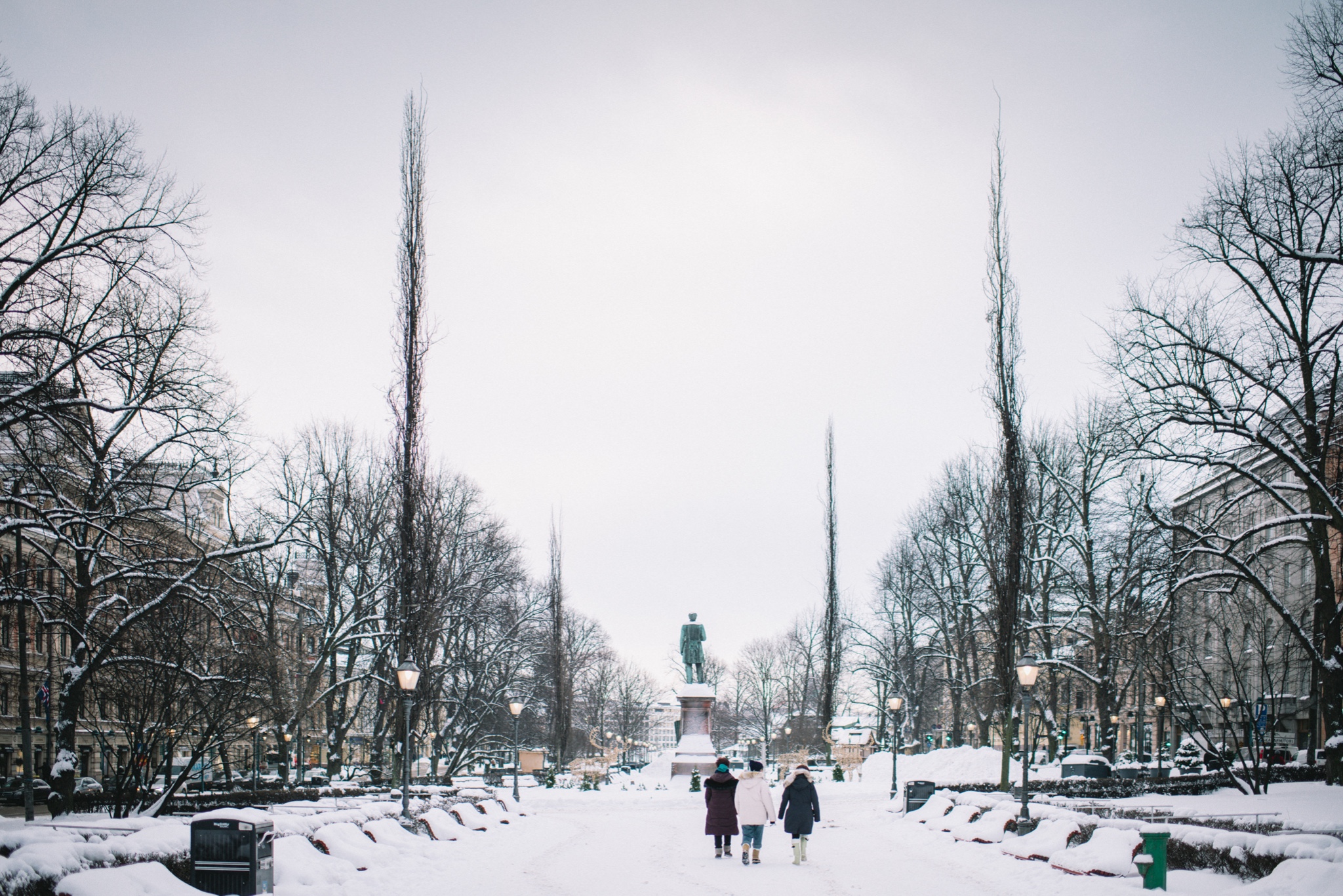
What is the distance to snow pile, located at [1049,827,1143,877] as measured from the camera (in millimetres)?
12453

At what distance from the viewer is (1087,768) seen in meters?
32.2

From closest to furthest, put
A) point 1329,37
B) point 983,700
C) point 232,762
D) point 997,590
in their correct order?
point 1329,37 < point 997,590 < point 983,700 < point 232,762

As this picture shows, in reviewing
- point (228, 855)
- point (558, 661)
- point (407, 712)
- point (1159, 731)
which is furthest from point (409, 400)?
point (1159, 731)

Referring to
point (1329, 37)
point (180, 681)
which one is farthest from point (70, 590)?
point (1329, 37)

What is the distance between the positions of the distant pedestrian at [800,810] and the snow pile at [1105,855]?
350 centimetres

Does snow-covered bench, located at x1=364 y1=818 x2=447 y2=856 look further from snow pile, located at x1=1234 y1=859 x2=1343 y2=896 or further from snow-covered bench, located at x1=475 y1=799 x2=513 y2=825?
snow pile, located at x1=1234 y1=859 x2=1343 y2=896

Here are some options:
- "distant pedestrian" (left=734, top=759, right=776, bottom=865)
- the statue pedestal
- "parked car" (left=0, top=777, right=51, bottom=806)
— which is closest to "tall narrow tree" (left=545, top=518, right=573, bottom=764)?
the statue pedestal

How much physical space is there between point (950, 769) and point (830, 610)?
8823 mm

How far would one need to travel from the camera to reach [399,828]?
16.2 meters

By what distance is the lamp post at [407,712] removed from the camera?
17531mm

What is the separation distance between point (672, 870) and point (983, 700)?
126 feet

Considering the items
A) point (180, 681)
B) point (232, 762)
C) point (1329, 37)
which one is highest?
point (1329, 37)

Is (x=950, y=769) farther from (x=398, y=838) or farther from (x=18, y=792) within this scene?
(x=18, y=792)

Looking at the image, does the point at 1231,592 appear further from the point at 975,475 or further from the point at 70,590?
the point at 70,590
